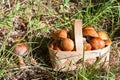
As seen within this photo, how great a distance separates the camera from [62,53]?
2.58 m

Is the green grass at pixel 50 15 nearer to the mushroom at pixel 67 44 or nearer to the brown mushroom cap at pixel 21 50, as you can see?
the brown mushroom cap at pixel 21 50

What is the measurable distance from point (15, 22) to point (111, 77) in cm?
119

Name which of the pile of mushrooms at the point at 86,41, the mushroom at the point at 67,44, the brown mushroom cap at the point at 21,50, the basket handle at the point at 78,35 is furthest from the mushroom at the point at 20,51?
the basket handle at the point at 78,35

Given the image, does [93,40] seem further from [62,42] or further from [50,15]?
[50,15]

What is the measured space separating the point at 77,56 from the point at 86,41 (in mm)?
180

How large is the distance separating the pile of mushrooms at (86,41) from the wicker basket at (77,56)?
4 centimetres

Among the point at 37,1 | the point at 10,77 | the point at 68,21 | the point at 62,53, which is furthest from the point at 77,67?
the point at 37,1

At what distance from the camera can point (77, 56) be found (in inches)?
102

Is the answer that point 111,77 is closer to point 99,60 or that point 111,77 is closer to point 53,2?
point 99,60

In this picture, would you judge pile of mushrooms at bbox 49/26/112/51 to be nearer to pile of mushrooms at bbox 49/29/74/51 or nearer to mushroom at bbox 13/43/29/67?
pile of mushrooms at bbox 49/29/74/51

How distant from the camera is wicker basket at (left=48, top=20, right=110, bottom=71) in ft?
8.40

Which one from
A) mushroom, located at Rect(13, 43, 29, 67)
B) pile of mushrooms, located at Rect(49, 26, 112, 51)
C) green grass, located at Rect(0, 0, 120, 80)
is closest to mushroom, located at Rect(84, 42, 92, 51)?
pile of mushrooms, located at Rect(49, 26, 112, 51)

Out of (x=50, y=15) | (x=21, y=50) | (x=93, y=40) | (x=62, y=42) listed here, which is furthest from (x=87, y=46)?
(x=50, y=15)

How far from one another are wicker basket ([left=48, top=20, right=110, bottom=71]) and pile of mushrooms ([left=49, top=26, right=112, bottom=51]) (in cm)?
4
